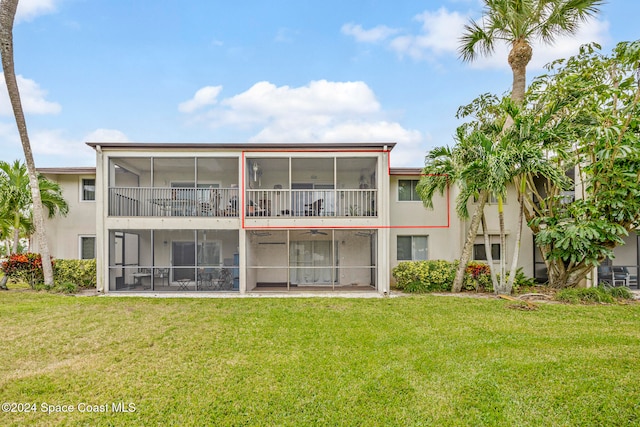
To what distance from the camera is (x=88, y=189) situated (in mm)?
14484

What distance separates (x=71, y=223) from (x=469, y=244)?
15387mm

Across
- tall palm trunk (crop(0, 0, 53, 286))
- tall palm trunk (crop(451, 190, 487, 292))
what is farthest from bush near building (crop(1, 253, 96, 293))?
tall palm trunk (crop(451, 190, 487, 292))

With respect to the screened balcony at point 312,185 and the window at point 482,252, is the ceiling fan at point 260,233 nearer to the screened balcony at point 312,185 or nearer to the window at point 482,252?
the screened balcony at point 312,185

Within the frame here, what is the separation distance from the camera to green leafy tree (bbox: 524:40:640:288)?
33.2 feet

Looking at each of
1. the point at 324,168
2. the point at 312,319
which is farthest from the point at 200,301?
the point at 324,168

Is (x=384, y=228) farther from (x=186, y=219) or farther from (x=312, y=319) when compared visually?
(x=186, y=219)

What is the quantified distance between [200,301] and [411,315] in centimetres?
626

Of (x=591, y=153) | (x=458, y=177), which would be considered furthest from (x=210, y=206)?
(x=591, y=153)

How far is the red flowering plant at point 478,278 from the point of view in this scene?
493 inches

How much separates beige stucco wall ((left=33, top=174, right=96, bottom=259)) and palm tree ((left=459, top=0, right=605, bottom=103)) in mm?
16228

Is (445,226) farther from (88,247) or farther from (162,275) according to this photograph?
(88,247)

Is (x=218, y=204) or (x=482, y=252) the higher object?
(x=218, y=204)

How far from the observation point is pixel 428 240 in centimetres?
1420

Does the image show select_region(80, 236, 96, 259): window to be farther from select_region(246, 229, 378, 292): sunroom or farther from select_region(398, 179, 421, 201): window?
select_region(398, 179, 421, 201): window
